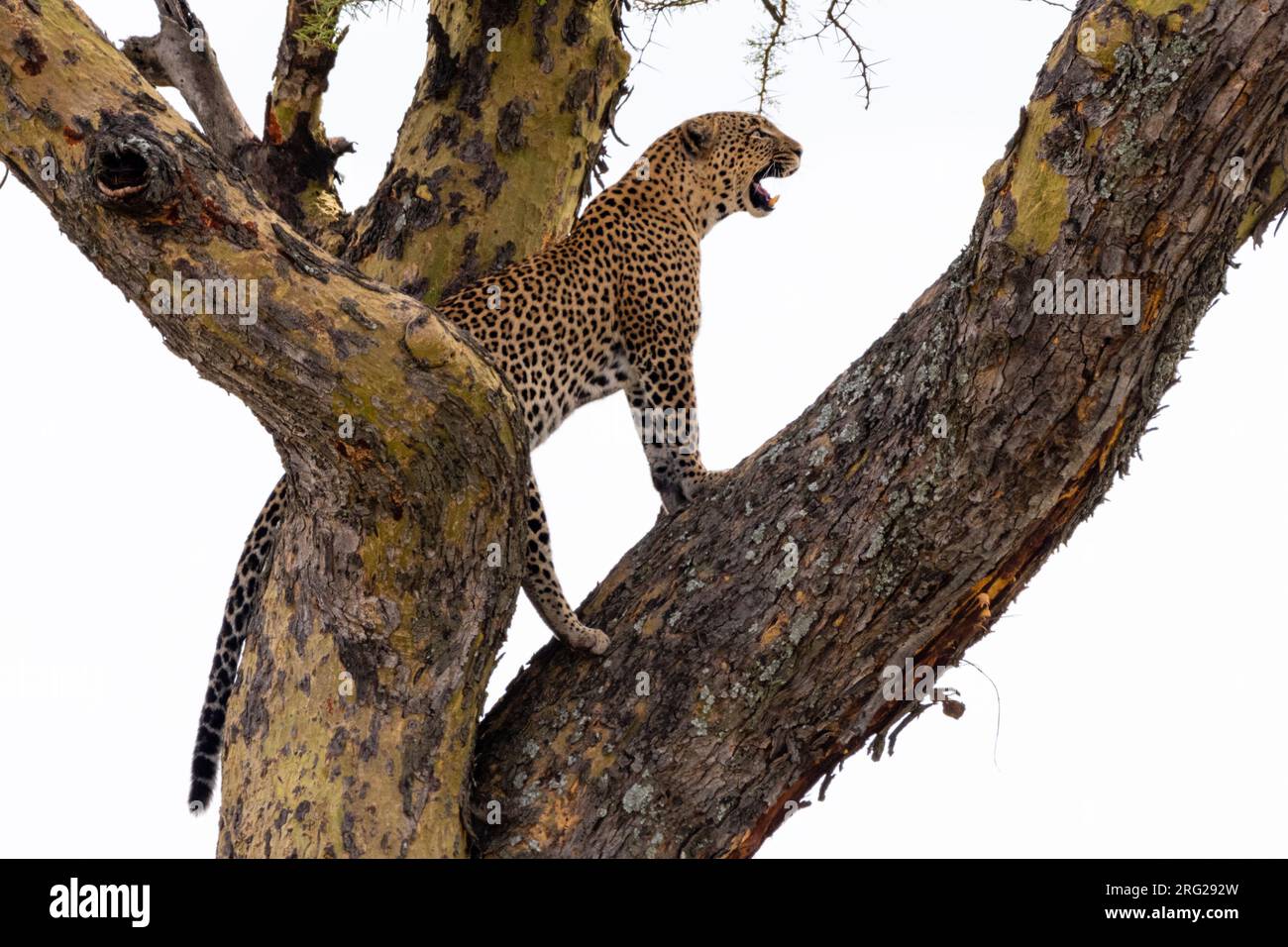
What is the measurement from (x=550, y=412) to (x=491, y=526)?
1.76 metres

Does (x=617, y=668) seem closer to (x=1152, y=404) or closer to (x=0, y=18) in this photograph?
(x=1152, y=404)

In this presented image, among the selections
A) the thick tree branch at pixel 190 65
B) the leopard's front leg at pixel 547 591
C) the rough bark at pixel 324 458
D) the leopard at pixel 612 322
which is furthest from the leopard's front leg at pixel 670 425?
the thick tree branch at pixel 190 65

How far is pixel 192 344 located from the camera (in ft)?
15.4

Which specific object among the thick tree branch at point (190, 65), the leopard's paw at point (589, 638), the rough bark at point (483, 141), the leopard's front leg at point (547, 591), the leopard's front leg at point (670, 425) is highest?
the thick tree branch at point (190, 65)

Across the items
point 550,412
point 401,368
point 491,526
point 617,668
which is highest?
point 550,412

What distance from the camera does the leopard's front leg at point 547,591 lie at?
18.8 ft

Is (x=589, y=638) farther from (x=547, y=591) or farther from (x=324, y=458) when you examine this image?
(x=324, y=458)

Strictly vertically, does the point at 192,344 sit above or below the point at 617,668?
above

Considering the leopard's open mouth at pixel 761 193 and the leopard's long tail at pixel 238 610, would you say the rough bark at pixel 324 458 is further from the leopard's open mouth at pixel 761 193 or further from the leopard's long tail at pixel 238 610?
the leopard's open mouth at pixel 761 193

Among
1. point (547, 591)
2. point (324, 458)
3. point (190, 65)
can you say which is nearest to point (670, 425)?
point (547, 591)

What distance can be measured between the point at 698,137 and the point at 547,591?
11.0 feet

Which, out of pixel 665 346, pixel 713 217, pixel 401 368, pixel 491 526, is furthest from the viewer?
pixel 713 217

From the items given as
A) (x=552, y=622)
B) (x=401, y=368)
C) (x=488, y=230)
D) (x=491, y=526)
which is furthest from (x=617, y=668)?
(x=488, y=230)

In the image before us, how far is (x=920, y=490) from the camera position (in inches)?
198
